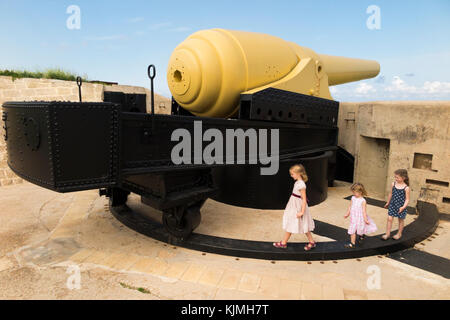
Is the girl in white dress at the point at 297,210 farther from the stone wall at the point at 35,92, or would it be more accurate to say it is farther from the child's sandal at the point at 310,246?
the stone wall at the point at 35,92

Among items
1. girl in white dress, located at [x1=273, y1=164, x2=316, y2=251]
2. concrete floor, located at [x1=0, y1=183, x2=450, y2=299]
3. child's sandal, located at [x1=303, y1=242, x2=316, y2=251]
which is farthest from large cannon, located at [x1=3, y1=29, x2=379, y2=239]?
child's sandal, located at [x1=303, y1=242, x2=316, y2=251]

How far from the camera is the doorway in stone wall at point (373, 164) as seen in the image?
7336 millimetres

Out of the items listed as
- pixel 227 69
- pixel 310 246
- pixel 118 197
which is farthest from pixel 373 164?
pixel 118 197

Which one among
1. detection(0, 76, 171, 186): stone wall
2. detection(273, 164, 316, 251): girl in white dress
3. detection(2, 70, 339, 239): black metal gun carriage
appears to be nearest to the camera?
detection(2, 70, 339, 239): black metal gun carriage

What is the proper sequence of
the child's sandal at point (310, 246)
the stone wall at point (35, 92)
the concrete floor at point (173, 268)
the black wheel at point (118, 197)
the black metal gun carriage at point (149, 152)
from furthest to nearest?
the stone wall at point (35, 92), the black wheel at point (118, 197), the child's sandal at point (310, 246), the concrete floor at point (173, 268), the black metal gun carriage at point (149, 152)

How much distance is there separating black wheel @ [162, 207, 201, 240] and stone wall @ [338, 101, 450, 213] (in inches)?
178

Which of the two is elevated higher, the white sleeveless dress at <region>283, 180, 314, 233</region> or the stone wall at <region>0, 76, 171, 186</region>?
the stone wall at <region>0, 76, 171, 186</region>

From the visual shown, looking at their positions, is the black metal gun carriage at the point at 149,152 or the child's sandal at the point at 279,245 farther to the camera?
the child's sandal at the point at 279,245

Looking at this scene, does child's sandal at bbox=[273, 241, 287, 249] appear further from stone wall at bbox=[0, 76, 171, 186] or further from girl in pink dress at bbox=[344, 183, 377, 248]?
stone wall at bbox=[0, 76, 171, 186]

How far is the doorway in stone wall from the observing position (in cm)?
734

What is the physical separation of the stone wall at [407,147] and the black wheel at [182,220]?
178 inches

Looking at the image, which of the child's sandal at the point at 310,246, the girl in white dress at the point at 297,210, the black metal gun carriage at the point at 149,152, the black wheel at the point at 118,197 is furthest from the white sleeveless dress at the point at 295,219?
the black wheel at the point at 118,197
